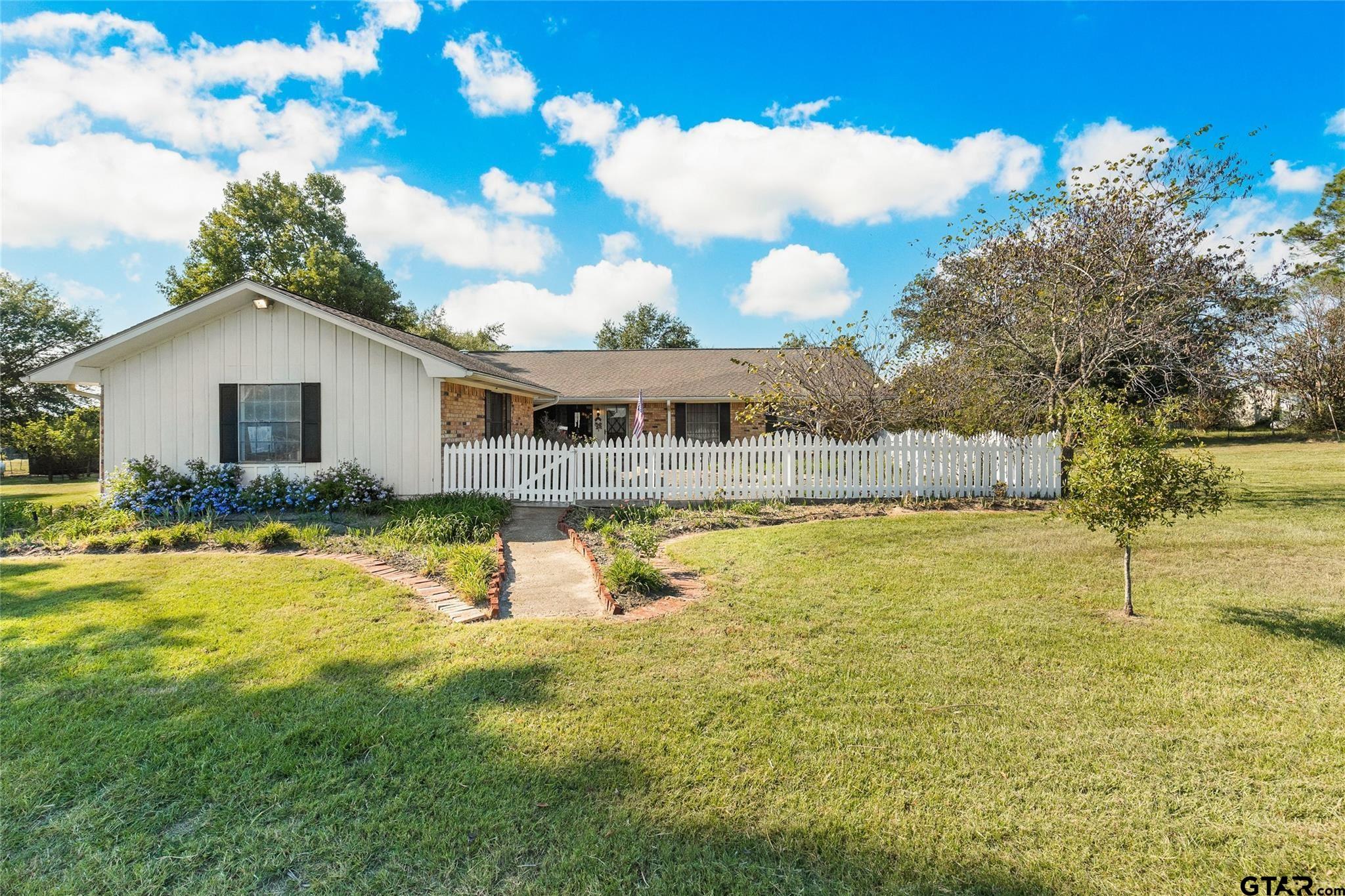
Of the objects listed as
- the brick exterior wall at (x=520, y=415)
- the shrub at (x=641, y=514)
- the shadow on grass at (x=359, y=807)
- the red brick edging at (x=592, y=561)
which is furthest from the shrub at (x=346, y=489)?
the shadow on grass at (x=359, y=807)

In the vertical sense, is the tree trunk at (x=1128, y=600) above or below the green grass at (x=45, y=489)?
below

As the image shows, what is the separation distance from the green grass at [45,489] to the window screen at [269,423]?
5.00 metres

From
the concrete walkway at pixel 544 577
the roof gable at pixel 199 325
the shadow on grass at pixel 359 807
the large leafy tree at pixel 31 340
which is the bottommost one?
the shadow on grass at pixel 359 807

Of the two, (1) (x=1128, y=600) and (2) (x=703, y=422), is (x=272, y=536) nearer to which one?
(1) (x=1128, y=600)

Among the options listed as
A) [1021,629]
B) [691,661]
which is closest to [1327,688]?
[1021,629]

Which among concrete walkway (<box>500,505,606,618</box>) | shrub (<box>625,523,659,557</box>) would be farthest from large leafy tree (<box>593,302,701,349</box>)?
shrub (<box>625,523,659,557</box>)

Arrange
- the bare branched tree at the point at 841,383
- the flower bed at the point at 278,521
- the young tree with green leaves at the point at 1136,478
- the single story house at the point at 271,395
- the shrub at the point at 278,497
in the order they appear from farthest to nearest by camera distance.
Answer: the bare branched tree at the point at 841,383 → the single story house at the point at 271,395 → the shrub at the point at 278,497 → the flower bed at the point at 278,521 → the young tree with green leaves at the point at 1136,478

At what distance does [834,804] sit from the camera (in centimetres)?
234

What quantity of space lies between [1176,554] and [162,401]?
15087 millimetres

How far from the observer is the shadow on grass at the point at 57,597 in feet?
15.5

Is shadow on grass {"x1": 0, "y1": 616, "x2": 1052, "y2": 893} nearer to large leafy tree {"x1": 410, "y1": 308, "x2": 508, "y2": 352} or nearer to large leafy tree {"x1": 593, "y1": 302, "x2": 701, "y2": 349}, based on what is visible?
large leafy tree {"x1": 410, "y1": 308, "x2": 508, "y2": 352}

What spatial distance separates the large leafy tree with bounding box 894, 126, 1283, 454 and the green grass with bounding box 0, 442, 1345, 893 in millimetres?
6210

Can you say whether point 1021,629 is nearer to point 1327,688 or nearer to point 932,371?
point 1327,688

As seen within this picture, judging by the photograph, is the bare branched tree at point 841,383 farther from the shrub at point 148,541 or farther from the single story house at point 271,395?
the shrub at point 148,541
